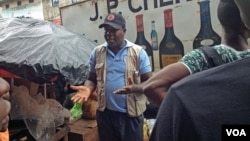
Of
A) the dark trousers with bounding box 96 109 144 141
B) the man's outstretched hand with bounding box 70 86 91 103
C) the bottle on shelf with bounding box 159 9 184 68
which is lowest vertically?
the dark trousers with bounding box 96 109 144 141

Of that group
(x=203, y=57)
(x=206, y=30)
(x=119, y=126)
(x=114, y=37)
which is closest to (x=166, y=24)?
(x=206, y=30)

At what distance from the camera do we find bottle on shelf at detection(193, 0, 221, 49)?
3.32 m

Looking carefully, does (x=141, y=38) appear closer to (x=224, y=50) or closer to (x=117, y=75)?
(x=117, y=75)

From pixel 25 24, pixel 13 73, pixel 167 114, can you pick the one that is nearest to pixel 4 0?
A: pixel 25 24

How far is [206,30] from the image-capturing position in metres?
3.40

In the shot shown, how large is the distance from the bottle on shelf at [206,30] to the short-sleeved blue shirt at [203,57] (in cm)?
205

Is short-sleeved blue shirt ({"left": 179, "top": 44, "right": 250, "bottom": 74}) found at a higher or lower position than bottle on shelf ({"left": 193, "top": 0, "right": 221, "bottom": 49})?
lower

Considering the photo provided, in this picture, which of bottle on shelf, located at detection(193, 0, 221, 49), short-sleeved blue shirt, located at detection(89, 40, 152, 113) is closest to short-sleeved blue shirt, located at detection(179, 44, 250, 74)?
short-sleeved blue shirt, located at detection(89, 40, 152, 113)

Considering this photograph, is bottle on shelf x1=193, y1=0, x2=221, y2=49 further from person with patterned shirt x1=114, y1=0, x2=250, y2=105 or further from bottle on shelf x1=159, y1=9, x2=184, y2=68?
person with patterned shirt x1=114, y1=0, x2=250, y2=105

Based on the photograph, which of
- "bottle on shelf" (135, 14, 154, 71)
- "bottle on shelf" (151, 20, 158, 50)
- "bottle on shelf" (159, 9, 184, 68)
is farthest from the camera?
"bottle on shelf" (135, 14, 154, 71)

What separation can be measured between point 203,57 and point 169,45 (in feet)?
8.12

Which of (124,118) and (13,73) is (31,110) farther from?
(124,118)

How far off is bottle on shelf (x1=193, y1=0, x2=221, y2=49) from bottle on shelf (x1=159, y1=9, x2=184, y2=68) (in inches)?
12.6

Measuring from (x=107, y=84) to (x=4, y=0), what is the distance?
14.0m
